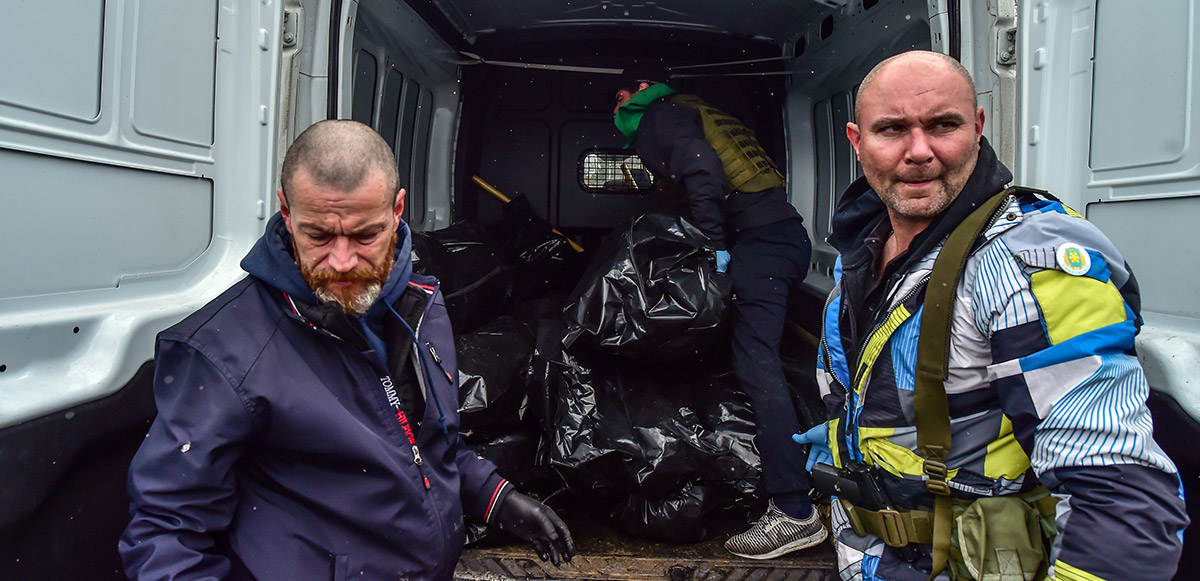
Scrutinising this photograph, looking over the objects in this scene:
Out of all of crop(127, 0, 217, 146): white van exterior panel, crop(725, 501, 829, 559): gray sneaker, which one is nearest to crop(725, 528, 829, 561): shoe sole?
crop(725, 501, 829, 559): gray sneaker

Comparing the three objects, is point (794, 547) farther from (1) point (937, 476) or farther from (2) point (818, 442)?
(1) point (937, 476)

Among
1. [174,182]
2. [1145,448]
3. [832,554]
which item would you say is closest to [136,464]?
[174,182]

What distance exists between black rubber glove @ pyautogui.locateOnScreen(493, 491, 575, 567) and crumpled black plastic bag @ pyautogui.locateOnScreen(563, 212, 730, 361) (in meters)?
1.04

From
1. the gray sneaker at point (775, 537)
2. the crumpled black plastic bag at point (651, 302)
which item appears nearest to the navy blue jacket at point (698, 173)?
the crumpled black plastic bag at point (651, 302)

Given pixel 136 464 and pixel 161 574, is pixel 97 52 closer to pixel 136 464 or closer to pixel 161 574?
pixel 136 464

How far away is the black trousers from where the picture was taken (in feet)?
8.48

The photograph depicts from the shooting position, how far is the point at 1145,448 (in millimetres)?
953

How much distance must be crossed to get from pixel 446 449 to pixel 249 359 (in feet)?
1.60

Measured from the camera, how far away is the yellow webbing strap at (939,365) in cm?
113

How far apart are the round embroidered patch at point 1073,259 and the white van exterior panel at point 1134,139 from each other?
2.20 ft

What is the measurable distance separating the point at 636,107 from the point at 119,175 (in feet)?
7.42

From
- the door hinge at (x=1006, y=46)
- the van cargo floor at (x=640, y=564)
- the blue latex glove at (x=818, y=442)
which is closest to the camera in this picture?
the blue latex glove at (x=818, y=442)

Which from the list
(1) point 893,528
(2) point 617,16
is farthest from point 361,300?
(2) point 617,16

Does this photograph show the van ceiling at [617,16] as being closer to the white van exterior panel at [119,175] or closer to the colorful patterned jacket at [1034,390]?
the white van exterior panel at [119,175]
